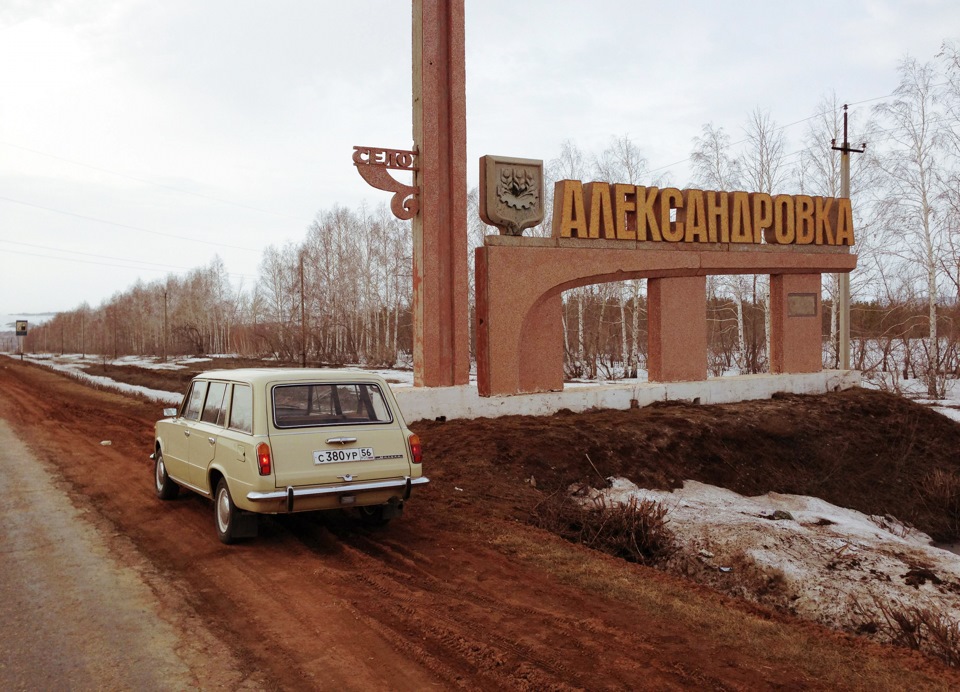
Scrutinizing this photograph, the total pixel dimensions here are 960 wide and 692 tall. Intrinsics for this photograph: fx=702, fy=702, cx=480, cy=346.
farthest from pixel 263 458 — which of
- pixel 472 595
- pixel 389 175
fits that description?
pixel 389 175

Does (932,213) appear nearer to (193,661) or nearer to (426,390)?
(426,390)

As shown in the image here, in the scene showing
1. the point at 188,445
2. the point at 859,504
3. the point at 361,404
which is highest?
the point at 361,404

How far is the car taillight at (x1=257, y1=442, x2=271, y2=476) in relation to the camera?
6102mm

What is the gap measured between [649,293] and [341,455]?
1161 centimetres

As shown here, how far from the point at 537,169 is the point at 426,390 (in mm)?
5072

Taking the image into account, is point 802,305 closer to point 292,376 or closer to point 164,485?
point 292,376

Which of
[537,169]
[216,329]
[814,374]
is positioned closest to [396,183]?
[537,169]

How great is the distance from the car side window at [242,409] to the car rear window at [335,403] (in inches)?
12.2

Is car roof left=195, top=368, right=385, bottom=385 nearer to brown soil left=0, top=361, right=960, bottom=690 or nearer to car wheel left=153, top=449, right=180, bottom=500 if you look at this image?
brown soil left=0, top=361, right=960, bottom=690

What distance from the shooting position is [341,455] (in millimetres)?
6449

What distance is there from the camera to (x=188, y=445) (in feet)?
25.1

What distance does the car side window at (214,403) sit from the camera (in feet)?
23.7

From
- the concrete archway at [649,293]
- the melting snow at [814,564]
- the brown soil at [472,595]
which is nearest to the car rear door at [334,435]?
the brown soil at [472,595]

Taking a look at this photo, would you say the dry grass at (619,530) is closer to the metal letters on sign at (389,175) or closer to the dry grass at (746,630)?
the dry grass at (746,630)
